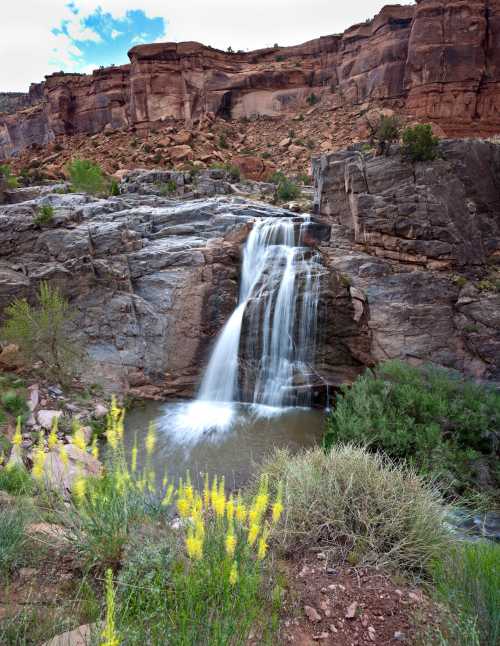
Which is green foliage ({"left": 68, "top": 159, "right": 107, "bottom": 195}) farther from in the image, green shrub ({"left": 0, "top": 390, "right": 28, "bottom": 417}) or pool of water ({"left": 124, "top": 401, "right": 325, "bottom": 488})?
green shrub ({"left": 0, "top": 390, "right": 28, "bottom": 417})

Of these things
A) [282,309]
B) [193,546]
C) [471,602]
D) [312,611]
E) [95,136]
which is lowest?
[282,309]

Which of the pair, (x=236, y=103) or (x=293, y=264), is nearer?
(x=293, y=264)

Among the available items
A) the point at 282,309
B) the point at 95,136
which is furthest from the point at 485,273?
the point at 95,136

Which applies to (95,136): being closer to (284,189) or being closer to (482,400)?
(284,189)

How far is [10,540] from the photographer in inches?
106

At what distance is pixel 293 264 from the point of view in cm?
1182

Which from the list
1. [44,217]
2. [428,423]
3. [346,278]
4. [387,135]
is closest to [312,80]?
[387,135]

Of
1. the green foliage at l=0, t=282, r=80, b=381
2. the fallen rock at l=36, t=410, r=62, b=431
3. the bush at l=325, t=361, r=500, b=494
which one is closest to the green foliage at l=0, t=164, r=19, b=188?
the green foliage at l=0, t=282, r=80, b=381

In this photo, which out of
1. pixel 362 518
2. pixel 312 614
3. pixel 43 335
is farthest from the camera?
pixel 43 335

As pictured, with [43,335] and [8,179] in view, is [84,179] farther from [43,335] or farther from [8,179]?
[43,335]

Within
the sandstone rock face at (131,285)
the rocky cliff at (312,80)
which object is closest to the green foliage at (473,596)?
the sandstone rock face at (131,285)

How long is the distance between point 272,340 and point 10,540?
8970 mm

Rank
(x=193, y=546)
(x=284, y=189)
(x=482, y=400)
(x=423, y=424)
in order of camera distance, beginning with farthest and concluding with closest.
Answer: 1. (x=284, y=189)
2. (x=482, y=400)
3. (x=423, y=424)
4. (x=193, y=546)

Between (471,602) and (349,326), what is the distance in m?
9.22
